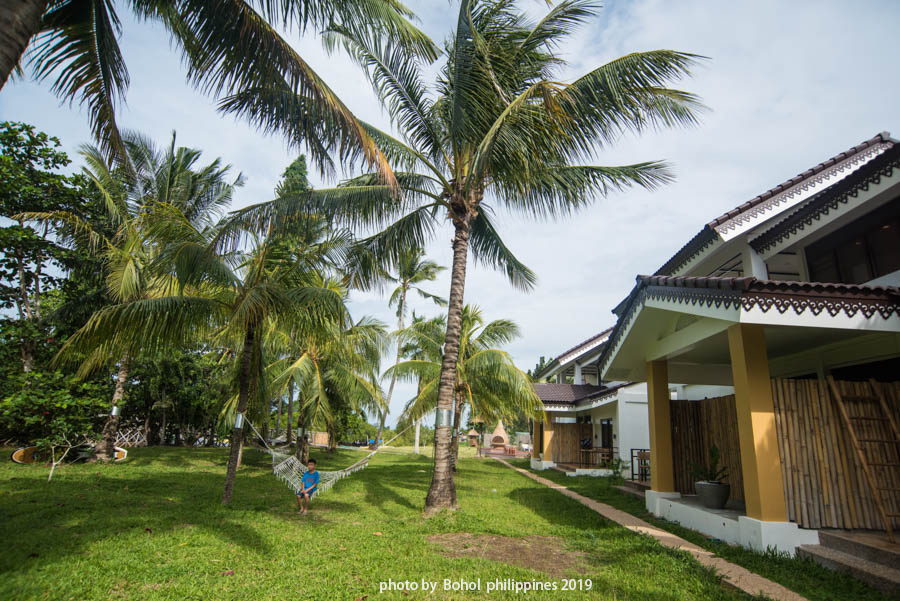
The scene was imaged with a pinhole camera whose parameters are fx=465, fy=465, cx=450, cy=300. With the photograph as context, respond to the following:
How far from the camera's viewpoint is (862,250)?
6.54 metres

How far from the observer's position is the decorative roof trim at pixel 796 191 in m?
7.43

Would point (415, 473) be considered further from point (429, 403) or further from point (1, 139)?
point (1, 139)

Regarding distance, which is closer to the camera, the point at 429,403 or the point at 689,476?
the point at 689,476

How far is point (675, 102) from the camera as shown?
21.1 ft

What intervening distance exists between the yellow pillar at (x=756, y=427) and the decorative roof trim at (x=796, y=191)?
283 cm

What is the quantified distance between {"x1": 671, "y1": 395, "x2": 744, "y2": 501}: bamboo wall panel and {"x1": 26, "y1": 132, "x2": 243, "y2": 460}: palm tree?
28.8 ft

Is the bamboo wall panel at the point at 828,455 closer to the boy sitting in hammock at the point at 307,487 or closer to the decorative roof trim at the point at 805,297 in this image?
the decorative roof trim at the point at 805,297

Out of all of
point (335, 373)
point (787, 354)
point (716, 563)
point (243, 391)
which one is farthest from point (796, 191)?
point (335, 373)

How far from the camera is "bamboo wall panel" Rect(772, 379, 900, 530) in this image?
4.84m

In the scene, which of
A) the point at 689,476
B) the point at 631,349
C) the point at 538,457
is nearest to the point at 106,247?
the point at 631,349

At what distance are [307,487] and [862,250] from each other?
885 cm

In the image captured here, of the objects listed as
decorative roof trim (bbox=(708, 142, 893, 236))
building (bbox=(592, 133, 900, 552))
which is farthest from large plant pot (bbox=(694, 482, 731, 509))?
decorative roof trim (bbox=(708, 142, 893, 236))

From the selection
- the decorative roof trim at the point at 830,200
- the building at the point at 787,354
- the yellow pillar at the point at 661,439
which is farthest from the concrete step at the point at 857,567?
the decorative roof trim at the point at 830,200

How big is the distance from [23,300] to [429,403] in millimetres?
10157
